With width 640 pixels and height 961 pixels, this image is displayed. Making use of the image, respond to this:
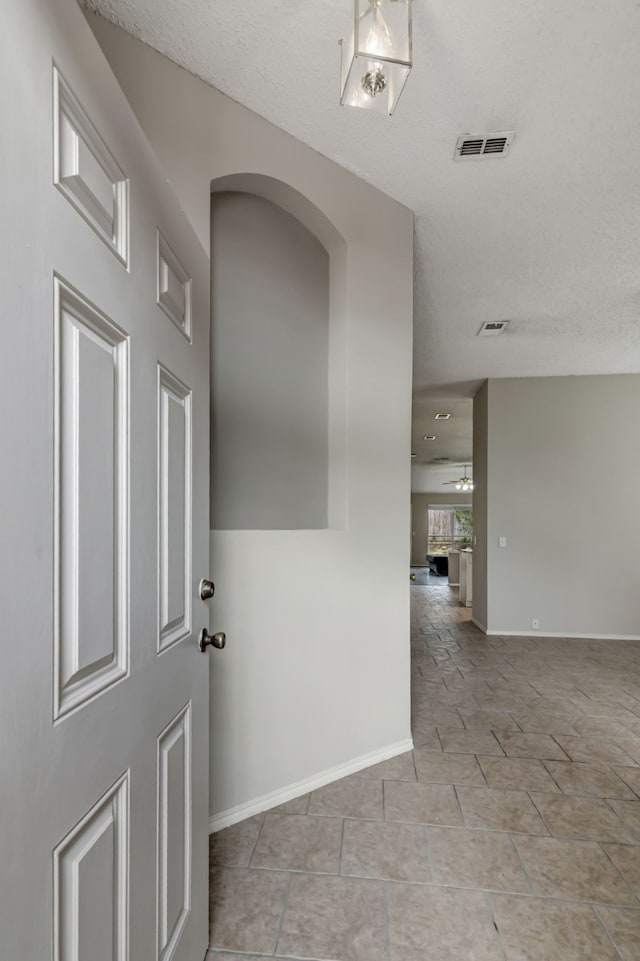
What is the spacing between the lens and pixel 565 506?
5734 mm

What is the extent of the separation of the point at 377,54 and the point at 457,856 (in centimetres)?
252

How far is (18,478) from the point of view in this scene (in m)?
0.59

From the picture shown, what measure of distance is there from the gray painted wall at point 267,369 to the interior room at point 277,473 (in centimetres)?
1

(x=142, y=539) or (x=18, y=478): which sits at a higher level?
(x=18, y=478)

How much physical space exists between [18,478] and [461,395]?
258 inches

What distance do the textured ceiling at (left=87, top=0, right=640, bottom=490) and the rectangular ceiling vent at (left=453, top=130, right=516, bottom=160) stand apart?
0.04m

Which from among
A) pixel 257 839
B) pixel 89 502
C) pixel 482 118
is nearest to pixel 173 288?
pixel 89 502

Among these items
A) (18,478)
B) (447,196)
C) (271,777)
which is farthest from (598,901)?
(447,196)

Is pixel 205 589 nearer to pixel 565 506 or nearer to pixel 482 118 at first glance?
pixel 482 118

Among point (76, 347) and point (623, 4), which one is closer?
point (76, 347)

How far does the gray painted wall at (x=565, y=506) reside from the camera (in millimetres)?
5625

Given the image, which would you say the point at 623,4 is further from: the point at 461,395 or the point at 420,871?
the point at 461,395

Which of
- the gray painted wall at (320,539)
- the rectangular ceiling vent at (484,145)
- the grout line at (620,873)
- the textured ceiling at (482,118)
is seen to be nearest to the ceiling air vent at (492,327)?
the textured ceiling at (482,118)

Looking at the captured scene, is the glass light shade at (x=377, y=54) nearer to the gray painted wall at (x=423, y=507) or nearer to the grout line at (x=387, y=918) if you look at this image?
the grout line at (x=387, y=918)
